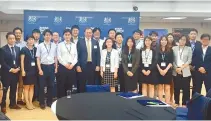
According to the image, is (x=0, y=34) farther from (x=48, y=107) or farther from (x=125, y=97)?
(x=125, y=97)

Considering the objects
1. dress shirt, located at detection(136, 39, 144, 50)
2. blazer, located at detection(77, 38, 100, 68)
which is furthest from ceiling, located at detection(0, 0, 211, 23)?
blazer, located at detection(77, 38, 100, 68)

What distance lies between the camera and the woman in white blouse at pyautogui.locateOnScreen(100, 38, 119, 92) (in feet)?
17.2

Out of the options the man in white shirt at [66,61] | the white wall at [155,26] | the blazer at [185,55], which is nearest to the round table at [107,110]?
the man in white shirt at [66,61]

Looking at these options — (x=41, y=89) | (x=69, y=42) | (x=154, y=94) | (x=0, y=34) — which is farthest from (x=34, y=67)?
(x=0, y=34)

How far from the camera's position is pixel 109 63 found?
207 inches

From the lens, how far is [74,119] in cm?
241

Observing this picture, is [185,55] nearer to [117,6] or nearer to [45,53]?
[45,53]

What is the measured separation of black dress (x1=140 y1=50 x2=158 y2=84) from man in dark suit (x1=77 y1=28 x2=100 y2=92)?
3.01 feet

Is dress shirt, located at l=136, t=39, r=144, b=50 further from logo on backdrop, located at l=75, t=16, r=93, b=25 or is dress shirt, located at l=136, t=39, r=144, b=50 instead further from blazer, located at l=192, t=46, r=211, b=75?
logo on backdrop, located at l=75, t=16, r=93, b=25

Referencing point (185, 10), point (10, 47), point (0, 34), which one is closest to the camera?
point (10, 47)

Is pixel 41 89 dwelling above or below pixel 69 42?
below

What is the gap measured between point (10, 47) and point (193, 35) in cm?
375

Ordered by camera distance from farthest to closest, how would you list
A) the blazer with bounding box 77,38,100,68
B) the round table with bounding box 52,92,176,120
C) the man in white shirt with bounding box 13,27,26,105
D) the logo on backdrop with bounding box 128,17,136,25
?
the logo on backdrop with bounding box 128,17,136,25, the man in white shirt with bounding box 13,27,26,105, the blazer with bounding box 77,38,100,68, the round table with bounding box 52,92,176,120

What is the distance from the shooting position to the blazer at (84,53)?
5465 millimetres
